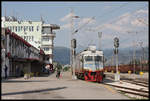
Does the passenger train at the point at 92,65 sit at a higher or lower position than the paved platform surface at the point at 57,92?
higher

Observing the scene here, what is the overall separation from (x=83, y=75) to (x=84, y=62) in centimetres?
177

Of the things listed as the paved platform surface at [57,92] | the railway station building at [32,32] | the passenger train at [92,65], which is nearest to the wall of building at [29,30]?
the railway station building at [32,32]

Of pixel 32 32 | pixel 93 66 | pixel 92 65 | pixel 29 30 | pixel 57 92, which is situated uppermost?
pixel 29 30

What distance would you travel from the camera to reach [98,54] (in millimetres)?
32750

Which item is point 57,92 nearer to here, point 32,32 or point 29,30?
point 29,30

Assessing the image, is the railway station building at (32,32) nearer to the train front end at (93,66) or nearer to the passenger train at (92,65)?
the passenger train at (92,65)

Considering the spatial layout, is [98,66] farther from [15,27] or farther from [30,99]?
[15,27]

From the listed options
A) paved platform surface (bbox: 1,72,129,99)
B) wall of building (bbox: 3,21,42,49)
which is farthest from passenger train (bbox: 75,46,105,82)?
wall of building (bbox: 3,21,42,49)

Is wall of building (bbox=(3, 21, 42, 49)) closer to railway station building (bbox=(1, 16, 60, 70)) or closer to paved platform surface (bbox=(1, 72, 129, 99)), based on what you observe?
railway station building (bbox=(1, 16, 60, 70))

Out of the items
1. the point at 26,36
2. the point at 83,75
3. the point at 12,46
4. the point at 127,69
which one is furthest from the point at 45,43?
the point at 83,75

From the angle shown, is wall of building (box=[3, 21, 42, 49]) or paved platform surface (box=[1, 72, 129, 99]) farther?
wall of building (box=[3, 21, 42, 49])

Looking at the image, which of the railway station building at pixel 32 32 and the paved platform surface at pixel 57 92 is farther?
the railway station building at pixel 32 32

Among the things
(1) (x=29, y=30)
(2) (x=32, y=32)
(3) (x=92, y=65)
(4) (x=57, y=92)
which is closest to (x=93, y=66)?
(3) (x=92, y=65)

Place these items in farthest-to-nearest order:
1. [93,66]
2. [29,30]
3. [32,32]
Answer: [32,32]
[29,30]
[93,66]
